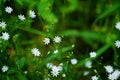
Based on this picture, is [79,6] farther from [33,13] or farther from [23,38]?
[33,13]

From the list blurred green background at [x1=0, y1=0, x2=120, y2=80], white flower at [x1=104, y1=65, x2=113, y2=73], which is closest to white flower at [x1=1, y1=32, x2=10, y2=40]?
blurred green background at [x1=0, y1=0, x2=120, y2=80]

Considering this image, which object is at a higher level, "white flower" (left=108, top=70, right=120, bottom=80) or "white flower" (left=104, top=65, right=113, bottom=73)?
"white flower" (left=104, top=65, right=113, bottom=73)

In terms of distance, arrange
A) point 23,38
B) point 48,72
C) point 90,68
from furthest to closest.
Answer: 1. point 23,38
2. point 90,68
3. point 48,72

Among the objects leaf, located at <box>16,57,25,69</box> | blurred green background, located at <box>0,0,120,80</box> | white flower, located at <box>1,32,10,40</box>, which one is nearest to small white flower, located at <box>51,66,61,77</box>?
blurred green background, located at <box>0,0,120,80</box>

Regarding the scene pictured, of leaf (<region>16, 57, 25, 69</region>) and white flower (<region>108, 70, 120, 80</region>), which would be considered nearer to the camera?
leaf (<region>16, 57, 25, 69</region>)

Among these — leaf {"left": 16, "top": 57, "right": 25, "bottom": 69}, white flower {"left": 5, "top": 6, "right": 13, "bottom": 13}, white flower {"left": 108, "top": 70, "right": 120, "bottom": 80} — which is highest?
white flower {"left": 5, "top": 6, "right": 13, "bottom": 13}

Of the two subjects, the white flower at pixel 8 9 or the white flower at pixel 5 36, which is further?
the white flower at pixel 8 9

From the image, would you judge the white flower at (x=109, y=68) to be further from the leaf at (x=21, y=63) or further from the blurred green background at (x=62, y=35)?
the leaf at (x=21, y=63)

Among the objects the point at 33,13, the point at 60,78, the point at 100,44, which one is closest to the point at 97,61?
the point at 60,78

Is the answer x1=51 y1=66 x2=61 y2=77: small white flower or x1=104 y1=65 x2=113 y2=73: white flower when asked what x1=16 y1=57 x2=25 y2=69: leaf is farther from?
x1=104 y1=65 x2=113 y2=73: white flower

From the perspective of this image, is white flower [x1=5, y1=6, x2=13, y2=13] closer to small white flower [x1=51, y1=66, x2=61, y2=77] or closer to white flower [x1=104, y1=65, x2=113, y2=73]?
small white flower [x1=51, y1=66, x2=61, y2=77]

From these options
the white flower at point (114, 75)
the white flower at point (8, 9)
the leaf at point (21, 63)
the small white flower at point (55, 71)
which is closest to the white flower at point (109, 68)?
the white flower at point (114, 75)
